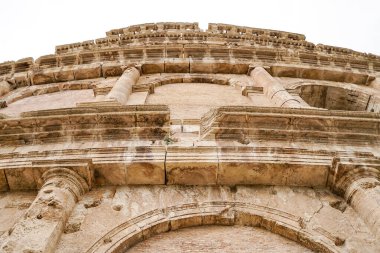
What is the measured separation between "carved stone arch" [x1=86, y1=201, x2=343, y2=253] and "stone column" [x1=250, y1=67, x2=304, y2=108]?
12.0ft

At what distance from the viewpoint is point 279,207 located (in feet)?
15.6

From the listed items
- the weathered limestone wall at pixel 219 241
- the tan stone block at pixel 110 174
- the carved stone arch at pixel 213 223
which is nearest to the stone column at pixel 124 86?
the tan stone block at pixel 110 174

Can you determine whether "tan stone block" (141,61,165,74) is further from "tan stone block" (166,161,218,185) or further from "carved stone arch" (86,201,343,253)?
"carved stone arch" (86,201,343,253)

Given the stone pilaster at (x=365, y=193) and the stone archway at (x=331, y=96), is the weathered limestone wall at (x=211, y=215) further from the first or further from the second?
the stone archway at (x=331, y=96)

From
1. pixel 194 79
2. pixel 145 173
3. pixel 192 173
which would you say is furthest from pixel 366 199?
pixel 194 79

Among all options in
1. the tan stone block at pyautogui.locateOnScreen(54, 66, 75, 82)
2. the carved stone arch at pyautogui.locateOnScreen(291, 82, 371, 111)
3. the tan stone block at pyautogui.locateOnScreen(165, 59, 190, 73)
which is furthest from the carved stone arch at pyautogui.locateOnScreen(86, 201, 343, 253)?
the tan stone block at pyautogui.locateOnScreen(54, 66, 75, 82)

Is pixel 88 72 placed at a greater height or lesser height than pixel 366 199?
greater

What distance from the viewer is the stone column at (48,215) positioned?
373cm

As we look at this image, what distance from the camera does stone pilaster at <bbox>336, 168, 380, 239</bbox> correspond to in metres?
4.35

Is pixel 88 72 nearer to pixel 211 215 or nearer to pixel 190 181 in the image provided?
pixel 190 181

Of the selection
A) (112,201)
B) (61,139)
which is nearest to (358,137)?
(112,201)

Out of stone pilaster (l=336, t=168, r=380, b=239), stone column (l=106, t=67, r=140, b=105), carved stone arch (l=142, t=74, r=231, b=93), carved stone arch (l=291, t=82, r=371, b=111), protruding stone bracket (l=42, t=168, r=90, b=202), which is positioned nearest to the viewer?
stone pilaster (l=336, t=168, r=380, b=239)

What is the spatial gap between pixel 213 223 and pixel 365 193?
2013mm

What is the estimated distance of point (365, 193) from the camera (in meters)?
4.68
